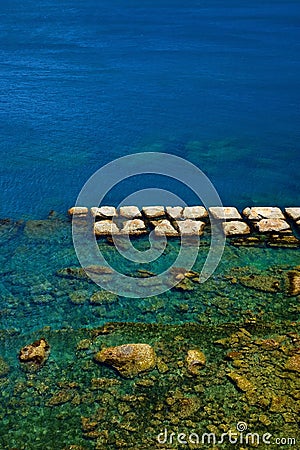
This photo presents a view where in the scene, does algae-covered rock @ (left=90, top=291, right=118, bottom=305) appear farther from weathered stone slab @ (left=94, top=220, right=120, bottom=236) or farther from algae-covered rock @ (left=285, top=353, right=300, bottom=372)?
algae-covered rock @ (left=285, top=353, right=300, bottom=372)

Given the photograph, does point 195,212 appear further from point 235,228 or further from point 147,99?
point 147,99

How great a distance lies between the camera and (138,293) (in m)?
14.1

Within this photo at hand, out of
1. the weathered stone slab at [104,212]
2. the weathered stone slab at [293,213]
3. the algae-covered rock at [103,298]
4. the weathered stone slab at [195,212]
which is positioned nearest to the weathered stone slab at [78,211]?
the weathered stone slab at [104,212]

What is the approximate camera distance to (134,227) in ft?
54.9

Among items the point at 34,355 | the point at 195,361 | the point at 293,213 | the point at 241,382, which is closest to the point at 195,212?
the point at 293,213

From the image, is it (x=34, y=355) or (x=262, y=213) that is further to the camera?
(x=262, y=213)

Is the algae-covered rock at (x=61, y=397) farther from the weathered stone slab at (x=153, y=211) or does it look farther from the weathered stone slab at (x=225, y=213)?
the weathered stone slab at (x=225, y=213)

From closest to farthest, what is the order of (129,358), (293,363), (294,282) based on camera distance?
(293,363) → (129,358) → (294,282)

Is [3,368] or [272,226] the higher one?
[272,226]

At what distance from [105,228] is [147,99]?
1330cm

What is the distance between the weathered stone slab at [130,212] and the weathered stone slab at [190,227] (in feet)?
5.13

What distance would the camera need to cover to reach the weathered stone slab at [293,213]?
1740cm

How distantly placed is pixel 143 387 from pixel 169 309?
2830 millimetres

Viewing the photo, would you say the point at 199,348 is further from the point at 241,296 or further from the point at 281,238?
the point at 281,238
